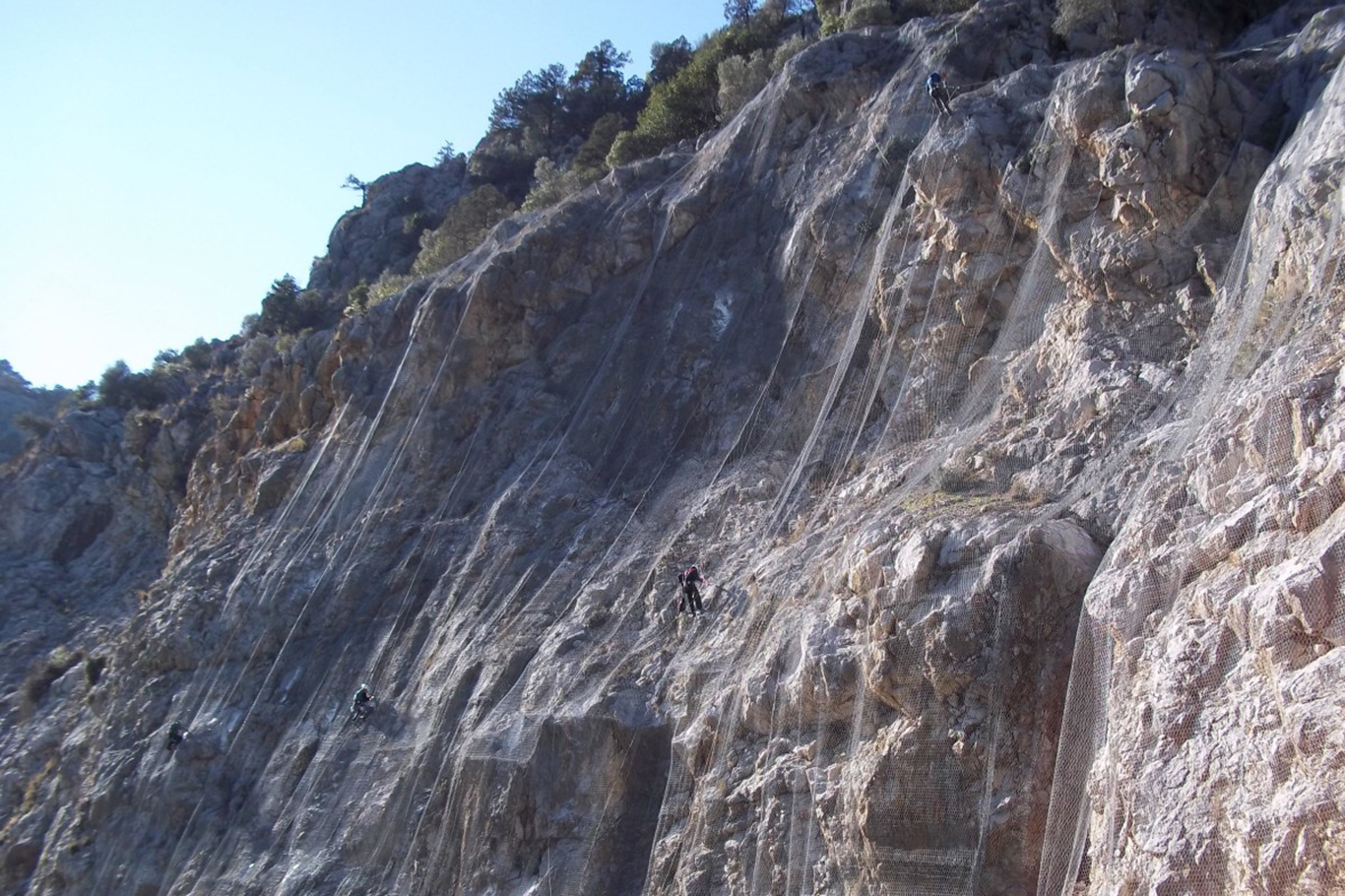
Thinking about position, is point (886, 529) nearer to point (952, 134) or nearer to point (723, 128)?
point (952, 134)

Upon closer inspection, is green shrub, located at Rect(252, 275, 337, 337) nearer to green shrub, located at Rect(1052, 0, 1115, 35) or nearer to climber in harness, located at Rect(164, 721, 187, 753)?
climber in harness, located at Rect(164, 721, 187, 753)

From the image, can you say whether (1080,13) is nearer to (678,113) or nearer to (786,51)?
(786,51)

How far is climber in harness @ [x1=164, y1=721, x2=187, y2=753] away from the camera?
19891mm

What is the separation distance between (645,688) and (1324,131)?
31.9ft

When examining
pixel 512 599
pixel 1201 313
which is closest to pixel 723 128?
pixel 512 599

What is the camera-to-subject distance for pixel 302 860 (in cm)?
1662

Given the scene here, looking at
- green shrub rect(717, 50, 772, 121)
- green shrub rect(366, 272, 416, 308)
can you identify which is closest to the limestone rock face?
green shrub rect(366, 272, 416, 308)

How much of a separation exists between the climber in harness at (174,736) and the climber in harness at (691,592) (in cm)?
1050

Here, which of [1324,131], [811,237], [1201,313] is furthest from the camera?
[811,237]

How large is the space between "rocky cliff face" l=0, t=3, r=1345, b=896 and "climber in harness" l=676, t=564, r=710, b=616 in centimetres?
30

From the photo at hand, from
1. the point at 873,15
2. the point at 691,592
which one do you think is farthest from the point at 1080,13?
the point at 691,592

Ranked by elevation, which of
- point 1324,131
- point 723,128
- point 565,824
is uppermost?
point 723,128

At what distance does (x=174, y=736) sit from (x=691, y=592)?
10.8m

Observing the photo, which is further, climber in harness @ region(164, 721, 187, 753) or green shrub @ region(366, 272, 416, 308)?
green shrub @ region(366, 272, 416, 308)
